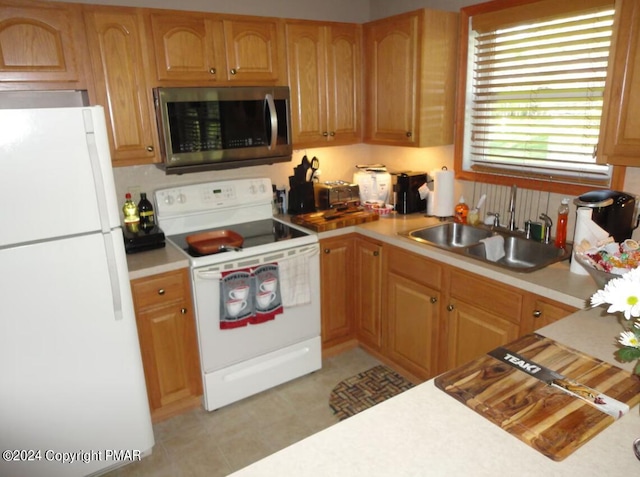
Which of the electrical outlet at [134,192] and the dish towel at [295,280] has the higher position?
the electrical outlet at [134,192]

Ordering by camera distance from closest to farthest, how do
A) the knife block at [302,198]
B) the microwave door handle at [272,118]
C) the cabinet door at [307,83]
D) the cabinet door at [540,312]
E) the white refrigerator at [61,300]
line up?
the white refrigerator at [61,300], the cabinet door at [540,312], the microwave door handle at [272,118], the cabinet door at [307,83], the knife block at [302,198]

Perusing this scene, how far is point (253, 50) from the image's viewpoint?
2.69 m

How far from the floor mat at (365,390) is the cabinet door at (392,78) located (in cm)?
149

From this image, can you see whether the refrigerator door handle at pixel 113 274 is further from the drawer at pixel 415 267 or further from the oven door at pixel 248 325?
the drawer at pixel 415 267

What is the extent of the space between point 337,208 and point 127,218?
4.39ft

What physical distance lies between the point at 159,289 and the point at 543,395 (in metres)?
1.82

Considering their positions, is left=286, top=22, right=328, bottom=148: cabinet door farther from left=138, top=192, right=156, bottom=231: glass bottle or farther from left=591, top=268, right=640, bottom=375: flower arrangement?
left=591, top=268, right=640, bottom=375: flower arrangement

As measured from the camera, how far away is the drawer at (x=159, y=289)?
7.52 ft

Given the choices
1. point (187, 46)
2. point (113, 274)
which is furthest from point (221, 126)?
point (113, 274)

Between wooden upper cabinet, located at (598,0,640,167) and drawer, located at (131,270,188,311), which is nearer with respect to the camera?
wooden upper cabinet, located at (598,0,640,167)

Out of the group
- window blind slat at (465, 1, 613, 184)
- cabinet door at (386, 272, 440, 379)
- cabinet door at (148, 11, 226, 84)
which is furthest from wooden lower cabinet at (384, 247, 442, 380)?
cabinet door at (148, 11, 226, 84)

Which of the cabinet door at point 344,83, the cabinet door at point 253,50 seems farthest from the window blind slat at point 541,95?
the cabinet door at point 253,50

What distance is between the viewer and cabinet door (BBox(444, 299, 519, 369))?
87.1 inches

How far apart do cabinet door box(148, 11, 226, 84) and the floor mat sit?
1.99 metres
